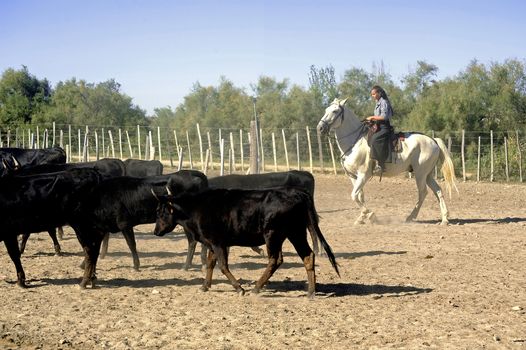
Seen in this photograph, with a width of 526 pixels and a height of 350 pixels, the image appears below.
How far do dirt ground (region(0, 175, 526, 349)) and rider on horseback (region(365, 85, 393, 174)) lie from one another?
1.97 m

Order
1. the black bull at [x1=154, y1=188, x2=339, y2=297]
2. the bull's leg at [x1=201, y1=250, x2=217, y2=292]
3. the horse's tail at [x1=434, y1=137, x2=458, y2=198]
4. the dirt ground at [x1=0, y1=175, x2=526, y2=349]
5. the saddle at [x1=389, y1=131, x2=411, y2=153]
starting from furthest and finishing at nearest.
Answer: the horse's tail at [x1=434, y1=137, x2=458, y2=198] < the saddle at [x1=389, y1=131, x2=411, y2=153] < the bull's leg at [x1=201, y1=250, x2=217, y2=292] < the black bull at [x1=154, y1=188, x2=339, y2=297] < the dirt ground at [x1=0, y1=175, x2=526, y2=349]

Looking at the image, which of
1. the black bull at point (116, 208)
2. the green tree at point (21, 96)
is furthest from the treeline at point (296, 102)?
the black bull at point (116, 208)

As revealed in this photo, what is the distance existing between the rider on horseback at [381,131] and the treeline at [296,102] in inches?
690

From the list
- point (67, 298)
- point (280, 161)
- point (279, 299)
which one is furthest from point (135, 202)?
point (280, 161)

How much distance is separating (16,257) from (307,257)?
3.61 metres

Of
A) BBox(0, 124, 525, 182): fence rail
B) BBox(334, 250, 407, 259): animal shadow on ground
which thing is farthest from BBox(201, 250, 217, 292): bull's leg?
BBox(0, 124, 525, 182): fence rail

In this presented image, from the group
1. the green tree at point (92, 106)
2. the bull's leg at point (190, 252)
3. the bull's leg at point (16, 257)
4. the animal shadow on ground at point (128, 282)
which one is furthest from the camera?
the green tree at point (92, 106)

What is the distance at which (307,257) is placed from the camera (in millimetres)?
7898

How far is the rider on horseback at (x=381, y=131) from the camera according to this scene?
14.1m

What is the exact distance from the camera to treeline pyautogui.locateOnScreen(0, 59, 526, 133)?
3312 centimetres

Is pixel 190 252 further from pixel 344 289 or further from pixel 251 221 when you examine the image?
pixel 344 289

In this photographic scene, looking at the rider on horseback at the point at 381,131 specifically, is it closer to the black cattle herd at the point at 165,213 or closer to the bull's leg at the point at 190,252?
the black cattle herd at the point at 165,213

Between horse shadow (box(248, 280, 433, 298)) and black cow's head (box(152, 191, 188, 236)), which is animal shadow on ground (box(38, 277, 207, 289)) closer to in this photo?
black cow's head (box(152, 191, 188, 236))

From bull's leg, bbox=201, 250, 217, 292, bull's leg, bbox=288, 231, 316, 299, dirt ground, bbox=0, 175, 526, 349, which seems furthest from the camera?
bull's leg, bbox=201, 250, 217, 292
